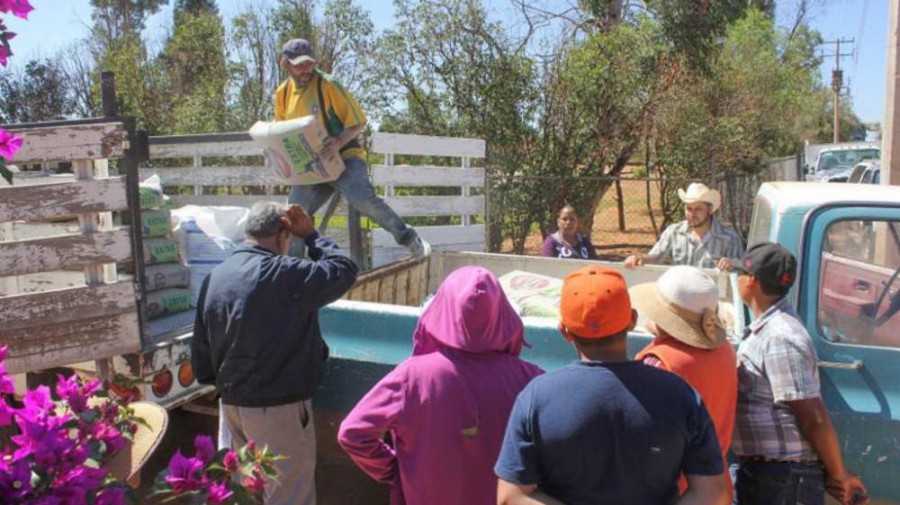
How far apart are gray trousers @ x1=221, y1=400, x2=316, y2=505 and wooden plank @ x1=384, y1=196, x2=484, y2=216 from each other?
402 cm

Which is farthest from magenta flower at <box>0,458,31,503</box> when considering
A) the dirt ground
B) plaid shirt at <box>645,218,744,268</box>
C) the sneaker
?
the dirt ground

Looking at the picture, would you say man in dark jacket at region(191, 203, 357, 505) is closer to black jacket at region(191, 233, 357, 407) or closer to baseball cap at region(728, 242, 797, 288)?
black jacket at region(191, 233, 357, 407)

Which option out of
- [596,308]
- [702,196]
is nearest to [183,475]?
[596,308]

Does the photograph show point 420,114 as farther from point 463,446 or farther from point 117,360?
point 463,446

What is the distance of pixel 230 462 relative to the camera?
5.13 ft

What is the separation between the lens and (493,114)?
12711mm

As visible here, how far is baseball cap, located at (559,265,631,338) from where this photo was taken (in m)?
1.92

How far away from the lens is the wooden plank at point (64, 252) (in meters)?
3.07

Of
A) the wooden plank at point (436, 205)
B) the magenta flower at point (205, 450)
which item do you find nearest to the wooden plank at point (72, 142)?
the magenta flower at point (205, 450)

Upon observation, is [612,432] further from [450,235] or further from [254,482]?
[450,235]

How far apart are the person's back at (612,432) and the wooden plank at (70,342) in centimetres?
207

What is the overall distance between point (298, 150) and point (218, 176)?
1.86 metres

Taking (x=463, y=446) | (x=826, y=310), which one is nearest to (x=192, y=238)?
(x=463, y=446)

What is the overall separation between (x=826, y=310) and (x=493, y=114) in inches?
395
